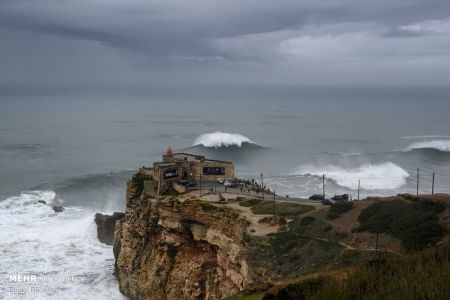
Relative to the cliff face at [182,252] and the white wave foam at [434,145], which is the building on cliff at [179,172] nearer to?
the cliff face at [182,252]

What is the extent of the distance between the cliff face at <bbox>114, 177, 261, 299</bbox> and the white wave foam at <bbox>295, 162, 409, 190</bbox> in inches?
1203

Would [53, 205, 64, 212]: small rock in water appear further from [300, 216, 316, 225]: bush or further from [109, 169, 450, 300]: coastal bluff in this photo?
[300, 216, 316, 225]: bush

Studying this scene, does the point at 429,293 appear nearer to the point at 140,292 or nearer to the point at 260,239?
the point at 260,239

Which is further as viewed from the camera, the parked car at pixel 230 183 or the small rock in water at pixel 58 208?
the small rock in water at pixel 58 208

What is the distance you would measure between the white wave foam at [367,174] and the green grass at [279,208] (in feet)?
86.9

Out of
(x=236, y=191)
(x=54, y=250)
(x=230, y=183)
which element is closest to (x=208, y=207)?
(x=236, y=191)

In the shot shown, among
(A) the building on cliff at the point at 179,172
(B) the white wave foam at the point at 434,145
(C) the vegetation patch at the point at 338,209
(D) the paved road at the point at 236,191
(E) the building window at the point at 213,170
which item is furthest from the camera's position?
(B) the white wave foam at the point at 434,145

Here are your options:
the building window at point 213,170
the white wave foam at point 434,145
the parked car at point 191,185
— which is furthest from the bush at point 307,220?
the white wave foam at point 434,145

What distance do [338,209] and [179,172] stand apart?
12.2 m

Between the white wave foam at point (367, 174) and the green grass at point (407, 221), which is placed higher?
the green grass at point (407, 221)

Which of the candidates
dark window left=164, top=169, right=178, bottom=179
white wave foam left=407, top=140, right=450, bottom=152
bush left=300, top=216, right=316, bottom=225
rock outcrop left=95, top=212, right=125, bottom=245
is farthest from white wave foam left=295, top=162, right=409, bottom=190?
bush left=300, top=216, right=316, bottom=225

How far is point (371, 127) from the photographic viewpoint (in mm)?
111375

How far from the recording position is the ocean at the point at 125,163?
35.2m

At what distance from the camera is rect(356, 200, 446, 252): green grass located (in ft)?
65.9
